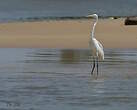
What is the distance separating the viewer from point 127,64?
20.6 m

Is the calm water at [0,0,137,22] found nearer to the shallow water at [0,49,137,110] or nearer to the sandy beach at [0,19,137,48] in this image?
the sandy beach at [0,19,137,48]

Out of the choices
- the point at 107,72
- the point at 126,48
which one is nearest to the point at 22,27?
the point at 126,48

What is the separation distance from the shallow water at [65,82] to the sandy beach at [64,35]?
443cm

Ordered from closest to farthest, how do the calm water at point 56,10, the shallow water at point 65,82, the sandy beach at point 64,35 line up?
the shallow water at point 65,82 → the sandy beach at point 64,35 → the calm water at point 56,10

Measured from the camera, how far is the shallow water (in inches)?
510

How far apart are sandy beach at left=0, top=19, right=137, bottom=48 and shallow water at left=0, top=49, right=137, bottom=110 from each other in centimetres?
443

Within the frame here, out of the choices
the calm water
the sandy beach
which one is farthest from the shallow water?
the calm water

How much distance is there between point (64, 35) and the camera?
34.4 meters

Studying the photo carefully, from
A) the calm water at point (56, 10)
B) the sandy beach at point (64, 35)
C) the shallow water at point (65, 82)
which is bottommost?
the calm water at point (56, 10)

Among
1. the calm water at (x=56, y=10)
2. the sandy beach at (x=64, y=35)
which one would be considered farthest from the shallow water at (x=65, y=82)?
the calm water at (x=56, y=10)

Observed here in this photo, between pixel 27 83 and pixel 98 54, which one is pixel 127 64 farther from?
pixel 27 83

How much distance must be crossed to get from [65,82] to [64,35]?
722 inches

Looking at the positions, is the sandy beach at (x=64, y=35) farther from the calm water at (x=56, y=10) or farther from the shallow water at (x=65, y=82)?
the calm water at (x=56, y=10)

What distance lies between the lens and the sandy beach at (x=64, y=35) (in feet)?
96.2
